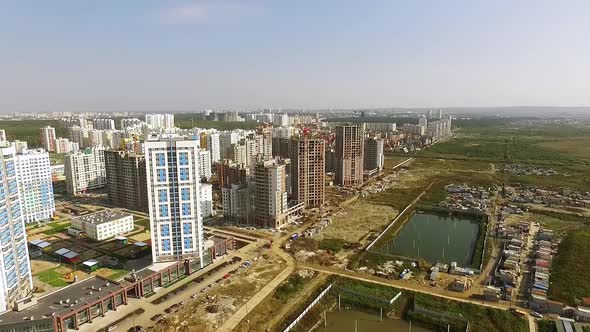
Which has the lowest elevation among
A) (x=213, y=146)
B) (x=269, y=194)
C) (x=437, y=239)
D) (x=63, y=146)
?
(x=437, y=239)

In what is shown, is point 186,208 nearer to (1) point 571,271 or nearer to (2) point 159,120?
(1) point 571,271

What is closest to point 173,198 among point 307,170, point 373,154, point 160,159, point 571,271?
point 160,159

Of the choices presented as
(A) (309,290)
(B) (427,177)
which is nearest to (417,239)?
(A) (309,290)

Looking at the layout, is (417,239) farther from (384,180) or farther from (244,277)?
(384,180)

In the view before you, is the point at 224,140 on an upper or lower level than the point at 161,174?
lower

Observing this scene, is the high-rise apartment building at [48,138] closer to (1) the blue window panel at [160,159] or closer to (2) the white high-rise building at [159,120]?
(2) the white high-rise building at [159,120]

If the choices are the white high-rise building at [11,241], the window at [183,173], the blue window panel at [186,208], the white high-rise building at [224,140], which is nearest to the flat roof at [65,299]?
the white high-rise building at [11,241]

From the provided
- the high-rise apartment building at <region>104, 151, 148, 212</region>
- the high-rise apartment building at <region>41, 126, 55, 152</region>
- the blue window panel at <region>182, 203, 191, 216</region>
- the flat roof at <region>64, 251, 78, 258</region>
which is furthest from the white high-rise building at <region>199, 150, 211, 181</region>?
the high-rise apartment building at <region>41, 126, 55, 152</region>
